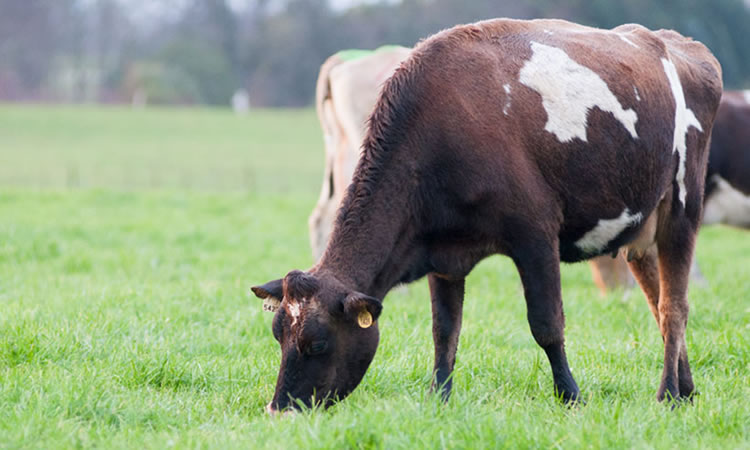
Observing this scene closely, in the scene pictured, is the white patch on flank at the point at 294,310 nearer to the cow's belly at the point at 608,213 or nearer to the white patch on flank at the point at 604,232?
the cow's belly at the point at 608,213

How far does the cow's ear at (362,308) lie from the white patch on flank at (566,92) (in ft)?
4.33

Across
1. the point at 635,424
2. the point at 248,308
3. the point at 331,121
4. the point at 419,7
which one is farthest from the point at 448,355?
the point at 419,7

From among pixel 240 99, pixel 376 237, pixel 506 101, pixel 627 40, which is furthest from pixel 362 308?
pixel 240 99

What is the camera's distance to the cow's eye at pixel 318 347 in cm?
411

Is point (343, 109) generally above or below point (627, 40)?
below

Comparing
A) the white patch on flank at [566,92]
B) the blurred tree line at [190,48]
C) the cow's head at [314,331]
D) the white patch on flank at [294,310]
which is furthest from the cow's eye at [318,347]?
the blurred tree line at [190,48]

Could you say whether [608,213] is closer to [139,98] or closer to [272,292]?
[272,292]

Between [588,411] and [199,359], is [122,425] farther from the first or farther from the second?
[588,411]

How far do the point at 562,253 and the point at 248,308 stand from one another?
284 cm

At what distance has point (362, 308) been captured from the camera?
4.08 metres

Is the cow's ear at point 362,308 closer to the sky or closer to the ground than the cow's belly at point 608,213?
closer to the ground

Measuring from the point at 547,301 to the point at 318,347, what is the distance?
121cm

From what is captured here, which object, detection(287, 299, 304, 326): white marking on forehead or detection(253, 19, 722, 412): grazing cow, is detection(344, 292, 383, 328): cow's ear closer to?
detection(253, 19, 722, 412): grazing cow

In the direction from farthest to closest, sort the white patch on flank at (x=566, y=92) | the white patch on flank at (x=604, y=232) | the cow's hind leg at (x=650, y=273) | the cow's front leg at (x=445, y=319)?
the cow's hind leg at (x=650, y=273)
the cow's front leg at (x=445, y=319)
the white patch on flank at (x=604, y=232)
the white patch on flank at (x=566, y=92)
